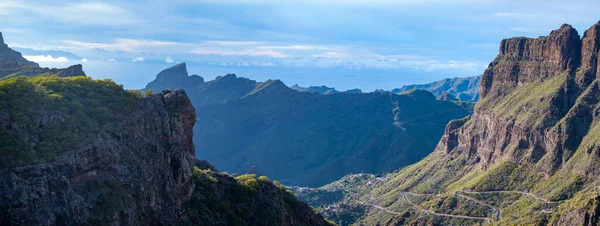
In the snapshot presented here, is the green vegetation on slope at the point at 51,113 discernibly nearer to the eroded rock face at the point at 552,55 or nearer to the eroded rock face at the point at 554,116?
the eroded rock face at the point at 554,116

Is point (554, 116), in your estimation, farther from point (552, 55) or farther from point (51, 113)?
point (51, 113)

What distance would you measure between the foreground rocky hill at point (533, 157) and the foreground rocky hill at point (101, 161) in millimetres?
83377

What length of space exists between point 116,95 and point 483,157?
153381mm

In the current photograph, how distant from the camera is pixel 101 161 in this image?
52.7 meters

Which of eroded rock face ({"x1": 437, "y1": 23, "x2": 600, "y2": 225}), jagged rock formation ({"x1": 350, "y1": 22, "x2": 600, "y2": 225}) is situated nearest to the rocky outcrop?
jagged rock formation ({"x1": 350, "y1": 22, "x2": 600, "y2": 225})

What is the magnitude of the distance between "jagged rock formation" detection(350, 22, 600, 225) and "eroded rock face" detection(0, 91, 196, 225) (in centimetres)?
8636

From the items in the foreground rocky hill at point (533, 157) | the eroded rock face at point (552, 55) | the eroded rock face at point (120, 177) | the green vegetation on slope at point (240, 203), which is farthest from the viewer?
the eroded rock face at point (552, 55)

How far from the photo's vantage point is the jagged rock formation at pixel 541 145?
14225cm

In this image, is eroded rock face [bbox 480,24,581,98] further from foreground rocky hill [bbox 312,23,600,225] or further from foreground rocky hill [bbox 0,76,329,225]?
foreground rocky hill [bbox 0,76,329,225]

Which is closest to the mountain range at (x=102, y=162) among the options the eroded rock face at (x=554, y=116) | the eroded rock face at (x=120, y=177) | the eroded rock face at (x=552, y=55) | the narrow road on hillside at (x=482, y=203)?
the eroded rock face at (x=120, y=177)

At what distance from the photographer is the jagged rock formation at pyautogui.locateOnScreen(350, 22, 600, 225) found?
142 metres

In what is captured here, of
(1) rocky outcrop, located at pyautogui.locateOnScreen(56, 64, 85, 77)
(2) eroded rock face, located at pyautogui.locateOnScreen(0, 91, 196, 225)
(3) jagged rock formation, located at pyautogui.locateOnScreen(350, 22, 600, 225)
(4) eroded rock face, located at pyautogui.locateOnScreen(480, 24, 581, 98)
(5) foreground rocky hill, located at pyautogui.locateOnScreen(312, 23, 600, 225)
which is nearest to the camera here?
(2) eroded rock face, located at pyautogui.locateOnScreen(0, 91, 196, 225)

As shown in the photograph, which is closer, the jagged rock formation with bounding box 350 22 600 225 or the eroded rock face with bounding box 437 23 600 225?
the jagged rock formation with bounding box 350 22 600 225

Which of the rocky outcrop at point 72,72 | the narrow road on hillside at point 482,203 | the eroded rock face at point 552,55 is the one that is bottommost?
the narrow road on hillside at point 482,203
